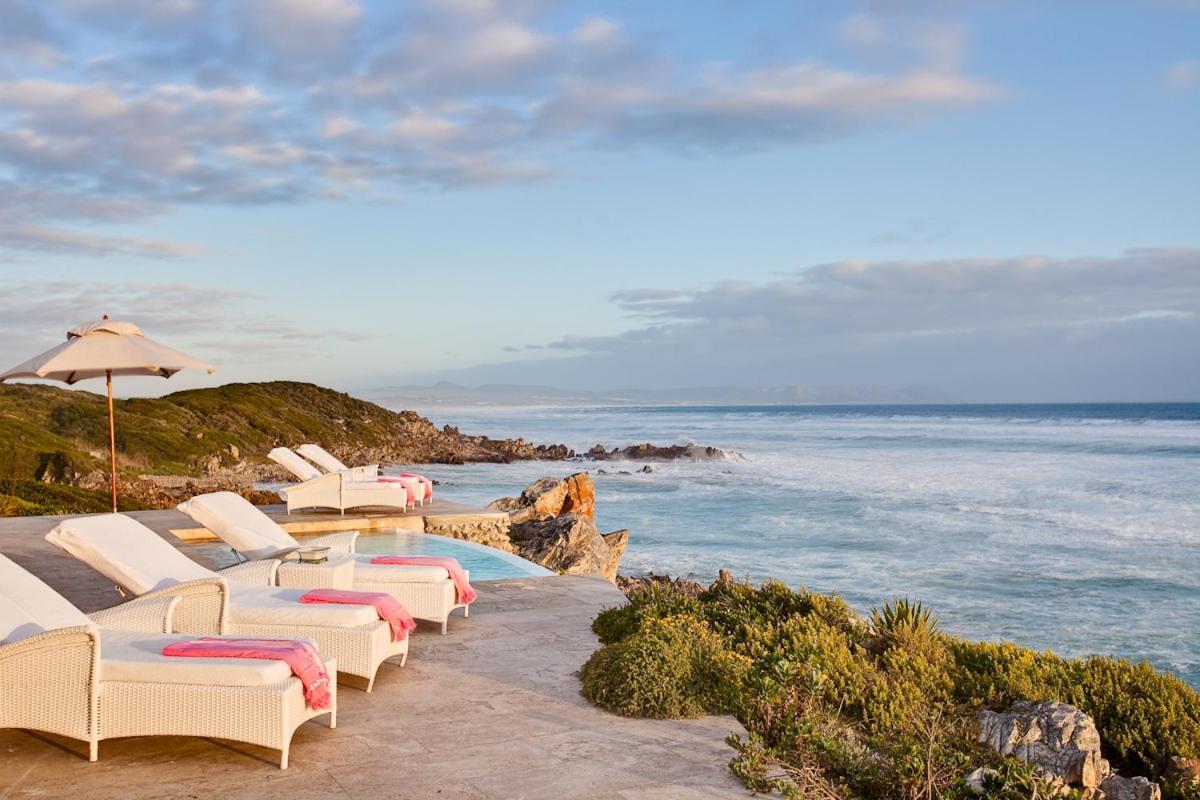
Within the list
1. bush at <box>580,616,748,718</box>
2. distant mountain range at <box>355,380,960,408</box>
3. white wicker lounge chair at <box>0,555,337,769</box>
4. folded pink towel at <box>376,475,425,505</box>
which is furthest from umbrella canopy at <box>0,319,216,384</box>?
distant mountain range at <box>355,380,960,408</box>

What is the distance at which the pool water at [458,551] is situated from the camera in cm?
924

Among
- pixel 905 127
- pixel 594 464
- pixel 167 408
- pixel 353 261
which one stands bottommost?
pixel 594 464

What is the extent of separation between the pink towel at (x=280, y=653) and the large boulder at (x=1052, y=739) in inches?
136

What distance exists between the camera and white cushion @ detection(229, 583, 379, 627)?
4.82 m

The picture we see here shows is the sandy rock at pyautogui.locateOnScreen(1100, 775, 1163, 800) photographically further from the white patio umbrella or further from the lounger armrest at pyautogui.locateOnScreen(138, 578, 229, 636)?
the white patio umbrella

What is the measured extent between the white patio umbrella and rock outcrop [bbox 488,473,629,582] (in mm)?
5665

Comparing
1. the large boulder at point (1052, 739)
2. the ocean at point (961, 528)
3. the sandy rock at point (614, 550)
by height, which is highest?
the large boulder at point (1052, 739)

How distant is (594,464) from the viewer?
38.4 metres

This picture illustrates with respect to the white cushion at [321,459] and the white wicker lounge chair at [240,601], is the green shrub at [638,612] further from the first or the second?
the white cushion at [321,459]

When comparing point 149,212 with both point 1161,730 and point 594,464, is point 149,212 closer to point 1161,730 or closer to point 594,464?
point 1161,730

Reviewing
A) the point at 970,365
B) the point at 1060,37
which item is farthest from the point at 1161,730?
the point at 970,365

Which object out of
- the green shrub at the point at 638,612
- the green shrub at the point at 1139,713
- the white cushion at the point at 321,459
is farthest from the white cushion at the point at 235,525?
the white cushion at the point at 321,459

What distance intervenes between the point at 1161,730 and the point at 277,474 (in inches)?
1044

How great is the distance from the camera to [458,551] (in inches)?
409
